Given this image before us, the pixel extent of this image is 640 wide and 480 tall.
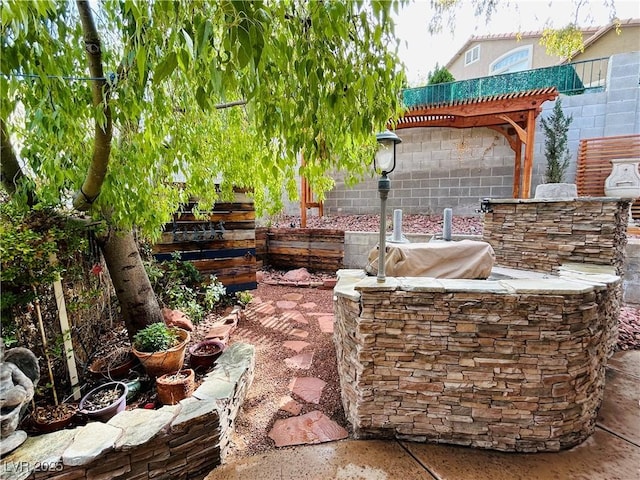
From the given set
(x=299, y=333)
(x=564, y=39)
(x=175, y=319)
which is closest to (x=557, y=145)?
(x=564, y=39)

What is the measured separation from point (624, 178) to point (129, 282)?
735 centimetres

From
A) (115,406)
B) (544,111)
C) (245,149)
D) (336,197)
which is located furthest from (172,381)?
(544,111)

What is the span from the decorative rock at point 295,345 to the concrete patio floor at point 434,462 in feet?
3.95

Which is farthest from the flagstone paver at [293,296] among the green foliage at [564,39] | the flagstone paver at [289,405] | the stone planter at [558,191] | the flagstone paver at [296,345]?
the green foliage at [564,39]

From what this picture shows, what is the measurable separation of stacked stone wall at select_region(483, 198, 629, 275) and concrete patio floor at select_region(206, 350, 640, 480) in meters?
1.57

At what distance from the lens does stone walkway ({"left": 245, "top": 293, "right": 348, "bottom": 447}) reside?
1.96m

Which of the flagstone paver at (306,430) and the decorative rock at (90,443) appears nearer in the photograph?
the decorative rock at (90,443)

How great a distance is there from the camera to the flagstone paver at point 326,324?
135 inches

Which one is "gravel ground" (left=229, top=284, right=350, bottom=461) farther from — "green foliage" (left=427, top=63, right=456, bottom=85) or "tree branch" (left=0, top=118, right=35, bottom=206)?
"green foliage" (left=427, top=63, right=456, bottom=85)

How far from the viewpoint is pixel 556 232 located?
119 inches

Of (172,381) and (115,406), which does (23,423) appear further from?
(172,381)

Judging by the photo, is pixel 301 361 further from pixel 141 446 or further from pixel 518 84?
pixel 518 84

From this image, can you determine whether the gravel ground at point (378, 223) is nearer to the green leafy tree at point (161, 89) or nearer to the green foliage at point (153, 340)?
the green leafy tree at point (161, 89)

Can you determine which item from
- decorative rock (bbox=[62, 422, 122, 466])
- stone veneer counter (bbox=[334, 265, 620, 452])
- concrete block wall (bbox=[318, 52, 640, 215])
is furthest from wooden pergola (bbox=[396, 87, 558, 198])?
decorative rock (bbox=[62, 422, 122, 466])
